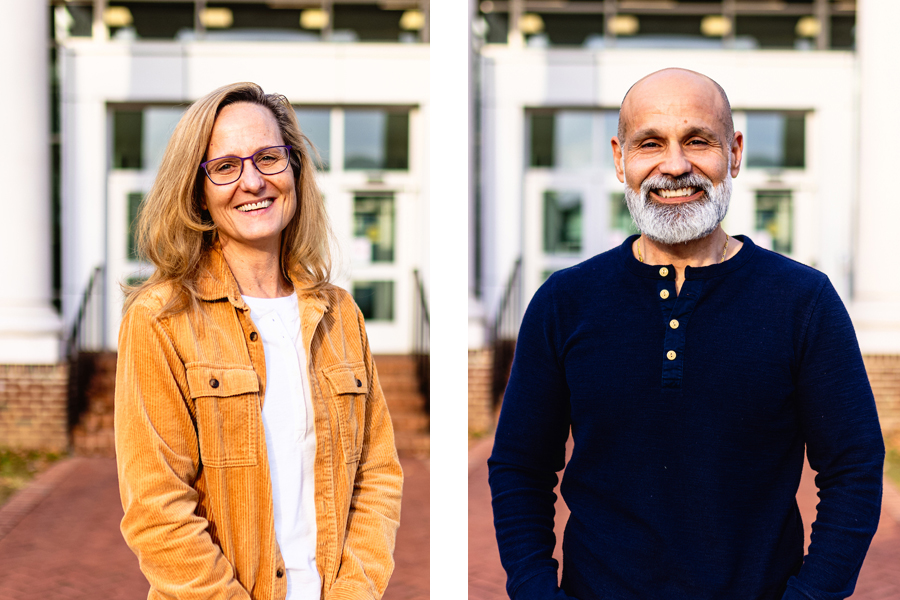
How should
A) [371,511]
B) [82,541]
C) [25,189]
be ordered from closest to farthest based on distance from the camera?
[371,511] < [82,541] < [25,189]

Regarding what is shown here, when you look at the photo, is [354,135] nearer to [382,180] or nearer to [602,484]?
[382,180]

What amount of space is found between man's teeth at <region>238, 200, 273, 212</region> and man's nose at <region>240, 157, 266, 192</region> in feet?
0.12

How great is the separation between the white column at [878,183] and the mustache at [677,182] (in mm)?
6421

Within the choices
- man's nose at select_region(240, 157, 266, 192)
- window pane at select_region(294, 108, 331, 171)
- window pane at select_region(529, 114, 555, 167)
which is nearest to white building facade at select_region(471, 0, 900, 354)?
window pane at select_region(529, 114, 555, 167)

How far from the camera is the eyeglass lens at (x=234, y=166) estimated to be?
1.68m

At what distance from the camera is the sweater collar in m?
1.69

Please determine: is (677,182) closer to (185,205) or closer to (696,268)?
(696,268)

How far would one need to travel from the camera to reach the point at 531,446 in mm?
1838

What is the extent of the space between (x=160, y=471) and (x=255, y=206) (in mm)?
585

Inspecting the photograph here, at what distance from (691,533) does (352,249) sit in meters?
7.66

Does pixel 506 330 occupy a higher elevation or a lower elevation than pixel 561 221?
lower

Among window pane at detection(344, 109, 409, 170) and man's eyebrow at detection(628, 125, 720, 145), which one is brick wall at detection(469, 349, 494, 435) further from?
man's eyebrow at detection(628, 125, 720, 145)

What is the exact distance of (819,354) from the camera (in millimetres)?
1579

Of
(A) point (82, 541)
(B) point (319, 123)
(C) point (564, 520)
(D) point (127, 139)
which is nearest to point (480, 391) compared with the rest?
(C) point (564, 520)
